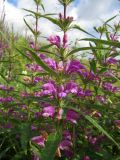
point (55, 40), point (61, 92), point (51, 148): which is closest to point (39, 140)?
point (61, 92)

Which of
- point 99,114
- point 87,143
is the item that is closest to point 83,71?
point 99,114

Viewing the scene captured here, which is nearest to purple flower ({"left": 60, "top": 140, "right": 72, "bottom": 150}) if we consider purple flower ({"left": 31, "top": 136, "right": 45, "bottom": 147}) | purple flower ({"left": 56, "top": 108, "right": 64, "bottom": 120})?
purple flower ({"left": 31, "top": 136, "right": 45, "bottom": 147})

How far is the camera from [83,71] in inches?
126

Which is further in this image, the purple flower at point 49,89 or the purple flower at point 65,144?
the purple flower at point 65,144

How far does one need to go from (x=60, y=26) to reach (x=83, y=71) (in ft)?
2.35

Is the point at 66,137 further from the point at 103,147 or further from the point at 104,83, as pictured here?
the point at 104,83

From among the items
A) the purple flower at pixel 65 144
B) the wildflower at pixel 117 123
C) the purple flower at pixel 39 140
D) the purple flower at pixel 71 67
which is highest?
the purple flower at pixel 71 67

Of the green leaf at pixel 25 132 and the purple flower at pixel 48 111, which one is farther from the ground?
the purple flower at pixel 48 111

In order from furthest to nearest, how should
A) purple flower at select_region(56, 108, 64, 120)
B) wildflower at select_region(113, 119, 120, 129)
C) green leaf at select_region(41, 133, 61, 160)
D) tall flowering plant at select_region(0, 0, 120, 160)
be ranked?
1. wildflower at select_region(113, 119, 120, 129)
2. purple flower at select_region(56, 108, 64, 120)
3. tall flowering plant at select_region(0, 0, 120, 160)
4. green leaf at select_region(41, 133, 61, 160)

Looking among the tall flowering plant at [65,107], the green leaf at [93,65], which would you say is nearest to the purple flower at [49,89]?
the tall flowering plant at [65,107]

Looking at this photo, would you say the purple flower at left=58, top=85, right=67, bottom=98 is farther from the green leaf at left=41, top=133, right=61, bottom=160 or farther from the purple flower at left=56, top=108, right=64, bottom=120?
the green leaf at left=41, top=133, right=61, bottom=160

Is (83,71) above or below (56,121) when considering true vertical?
above

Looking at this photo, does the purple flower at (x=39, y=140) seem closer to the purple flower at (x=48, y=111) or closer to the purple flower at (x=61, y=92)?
the purple flower at (x=48, y=111)

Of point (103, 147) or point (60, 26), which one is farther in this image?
point (103, 147)
